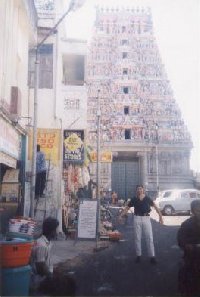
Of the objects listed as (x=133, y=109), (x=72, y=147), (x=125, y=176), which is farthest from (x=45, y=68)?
(x=133, y=109)

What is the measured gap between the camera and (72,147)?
1405 centimetres

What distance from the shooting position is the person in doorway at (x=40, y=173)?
12.7 meters

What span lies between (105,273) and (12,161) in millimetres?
4230

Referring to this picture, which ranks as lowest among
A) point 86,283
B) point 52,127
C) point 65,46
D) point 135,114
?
point 86,283

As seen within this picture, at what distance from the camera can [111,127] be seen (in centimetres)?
4316

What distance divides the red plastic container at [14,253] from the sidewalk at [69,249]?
364 cm

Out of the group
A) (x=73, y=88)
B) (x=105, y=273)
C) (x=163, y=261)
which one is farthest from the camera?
(x=73, y=88)

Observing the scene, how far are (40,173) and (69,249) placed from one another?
2.67 m

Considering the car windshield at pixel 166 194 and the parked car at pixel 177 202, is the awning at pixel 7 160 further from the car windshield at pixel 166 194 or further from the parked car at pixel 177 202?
the car windshield at pixel 166 194

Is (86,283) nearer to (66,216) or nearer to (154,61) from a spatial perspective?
(66,216)

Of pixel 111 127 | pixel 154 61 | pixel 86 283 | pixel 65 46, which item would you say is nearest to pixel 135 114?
pixel 111 127

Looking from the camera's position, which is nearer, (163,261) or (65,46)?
(163,261)

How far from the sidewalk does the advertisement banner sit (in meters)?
2.80

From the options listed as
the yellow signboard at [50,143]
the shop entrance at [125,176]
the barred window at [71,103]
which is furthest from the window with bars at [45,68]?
the shop entrance at [125,176]
